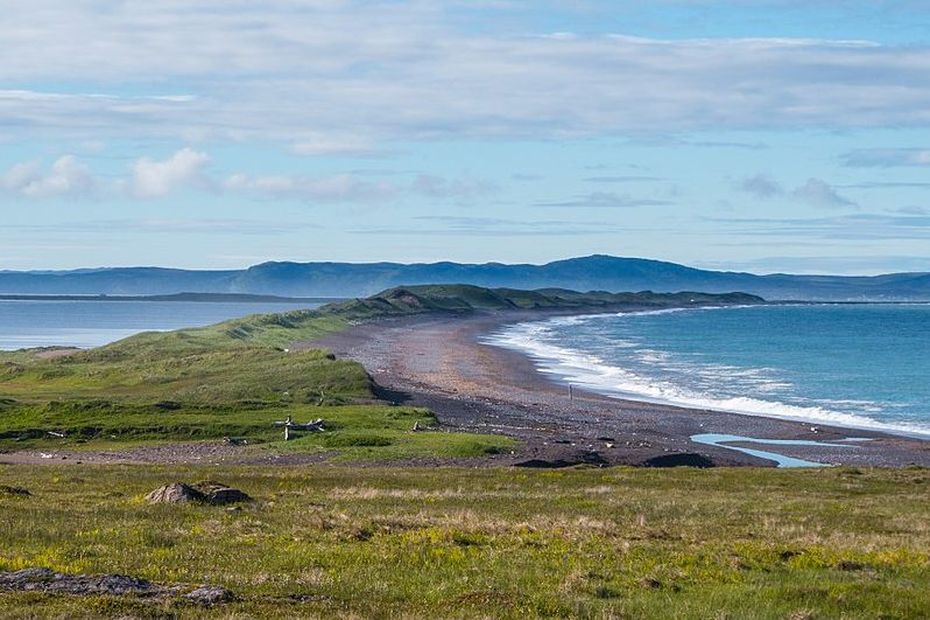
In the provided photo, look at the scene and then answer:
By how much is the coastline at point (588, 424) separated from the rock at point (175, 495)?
80.3 ft

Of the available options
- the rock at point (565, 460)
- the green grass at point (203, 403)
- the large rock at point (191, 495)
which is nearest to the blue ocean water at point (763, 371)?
the green grass at point (203, 403)

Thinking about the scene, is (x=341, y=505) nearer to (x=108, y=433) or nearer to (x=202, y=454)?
(x=202, y=454)

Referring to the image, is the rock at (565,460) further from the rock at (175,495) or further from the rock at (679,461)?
the rock at (175,495)

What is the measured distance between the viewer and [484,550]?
70.6ft

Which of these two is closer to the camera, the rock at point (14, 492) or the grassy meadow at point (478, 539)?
the grassy meadow at point (478, 539)

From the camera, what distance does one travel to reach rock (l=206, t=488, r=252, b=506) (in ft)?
93.1

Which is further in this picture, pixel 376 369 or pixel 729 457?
pixel 376 369

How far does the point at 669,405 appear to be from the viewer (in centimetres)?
8619

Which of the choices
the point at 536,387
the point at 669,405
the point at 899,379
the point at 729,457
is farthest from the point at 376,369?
the point at 729,457

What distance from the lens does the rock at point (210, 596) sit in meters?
15.7

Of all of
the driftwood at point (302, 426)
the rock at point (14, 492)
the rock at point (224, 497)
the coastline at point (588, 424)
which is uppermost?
the rock at point (224, 497)

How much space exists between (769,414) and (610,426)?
16295mm

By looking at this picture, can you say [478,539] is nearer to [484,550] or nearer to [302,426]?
[484,550]

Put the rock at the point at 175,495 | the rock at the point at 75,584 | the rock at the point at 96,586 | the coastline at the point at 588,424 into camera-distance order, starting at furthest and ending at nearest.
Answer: the coastline at the point at 588,424, the rock at the point at 175,495, the rock at the point at 75,584, the rock at the point at 96,586
